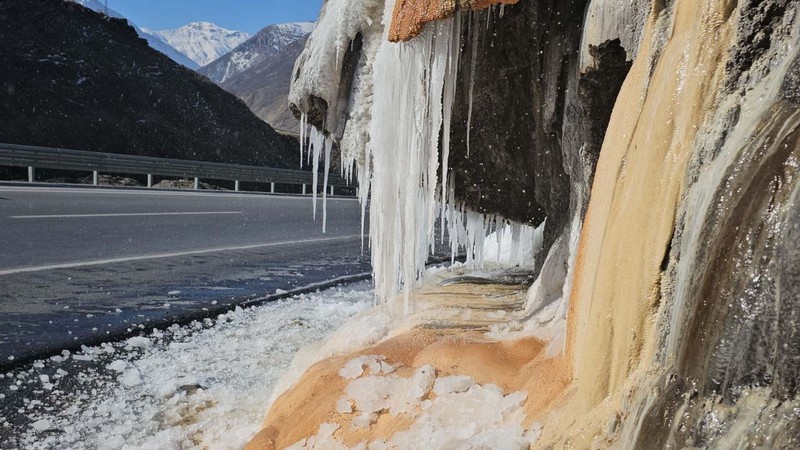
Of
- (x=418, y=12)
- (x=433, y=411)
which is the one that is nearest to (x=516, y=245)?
(x=418, y=12)

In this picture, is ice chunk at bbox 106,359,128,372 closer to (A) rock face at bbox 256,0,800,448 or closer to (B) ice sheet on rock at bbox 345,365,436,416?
(A) rock face at bbox 256,0,800,448

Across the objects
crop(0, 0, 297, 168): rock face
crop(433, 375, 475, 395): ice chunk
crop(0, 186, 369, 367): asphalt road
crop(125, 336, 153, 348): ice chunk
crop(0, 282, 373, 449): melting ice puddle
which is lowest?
crop(0, 282, 373, 449): melting ice puddle

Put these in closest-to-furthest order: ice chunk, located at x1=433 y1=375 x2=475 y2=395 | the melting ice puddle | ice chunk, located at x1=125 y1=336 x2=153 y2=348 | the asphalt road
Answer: ice chunk, located at x1=433 y1=375 x2=475 y2=395, the melting ice puddle, ice chunk, located at x1=125 y1=336 x2=153 y2=348, the asphalt road

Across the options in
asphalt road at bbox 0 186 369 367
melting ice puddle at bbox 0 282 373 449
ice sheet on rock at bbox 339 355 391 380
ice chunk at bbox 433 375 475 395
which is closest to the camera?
ice chunk at bbox 433 375 475 395

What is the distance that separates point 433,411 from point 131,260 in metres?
5.89

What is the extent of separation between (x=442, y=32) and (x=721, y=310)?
90.3 inches

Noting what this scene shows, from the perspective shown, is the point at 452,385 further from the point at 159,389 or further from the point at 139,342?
the point at 139,342

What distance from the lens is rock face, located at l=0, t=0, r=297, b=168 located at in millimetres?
27141

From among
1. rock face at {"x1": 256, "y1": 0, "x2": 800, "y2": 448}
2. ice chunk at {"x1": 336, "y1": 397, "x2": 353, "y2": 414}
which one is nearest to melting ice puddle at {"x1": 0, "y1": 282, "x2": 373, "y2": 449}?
rock face at {"x1": 256, "y1": 0, "x2": 800, "y2": 448}

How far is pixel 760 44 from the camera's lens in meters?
1.49

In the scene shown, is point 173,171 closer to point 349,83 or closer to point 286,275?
point 286,275

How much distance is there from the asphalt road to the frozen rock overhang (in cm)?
306

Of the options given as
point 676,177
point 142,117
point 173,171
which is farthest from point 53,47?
point 676,177

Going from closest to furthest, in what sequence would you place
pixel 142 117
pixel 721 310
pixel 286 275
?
pixel 721 310 → pixel 286 275 → pixel 142 117
